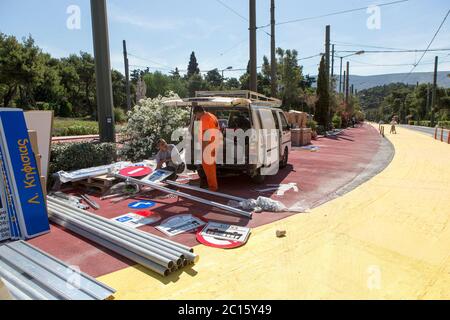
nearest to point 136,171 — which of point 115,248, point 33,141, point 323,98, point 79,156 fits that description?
point 79,156

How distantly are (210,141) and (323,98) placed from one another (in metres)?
20.9

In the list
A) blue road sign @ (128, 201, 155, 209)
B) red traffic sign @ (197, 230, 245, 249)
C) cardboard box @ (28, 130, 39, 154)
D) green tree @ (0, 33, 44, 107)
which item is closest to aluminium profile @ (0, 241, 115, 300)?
red traffic sign @ (197, 230, 245, 249)

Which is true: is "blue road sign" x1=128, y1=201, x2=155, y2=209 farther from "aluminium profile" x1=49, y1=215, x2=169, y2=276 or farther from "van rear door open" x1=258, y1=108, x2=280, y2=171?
"van rear door open" x1=258, y1=108, x2=280, y2=171

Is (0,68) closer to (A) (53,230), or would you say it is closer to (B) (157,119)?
(B) (157,119)

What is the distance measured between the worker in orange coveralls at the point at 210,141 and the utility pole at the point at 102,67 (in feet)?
12.4

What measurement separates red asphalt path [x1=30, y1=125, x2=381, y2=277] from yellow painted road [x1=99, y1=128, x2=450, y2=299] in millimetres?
340

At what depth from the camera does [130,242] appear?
3.91 m

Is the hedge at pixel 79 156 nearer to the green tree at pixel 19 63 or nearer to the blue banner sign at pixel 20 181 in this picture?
the blue banner sign at pixel 20 181

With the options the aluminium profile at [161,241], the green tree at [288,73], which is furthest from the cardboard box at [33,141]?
the green tree at [288,73]

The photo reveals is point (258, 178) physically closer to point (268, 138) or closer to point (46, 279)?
point (268, 138)

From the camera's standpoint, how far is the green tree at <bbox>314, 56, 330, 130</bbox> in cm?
2484

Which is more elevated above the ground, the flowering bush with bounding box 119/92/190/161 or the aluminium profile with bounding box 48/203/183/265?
the flowering bush with bounding box 119/92/190/161
